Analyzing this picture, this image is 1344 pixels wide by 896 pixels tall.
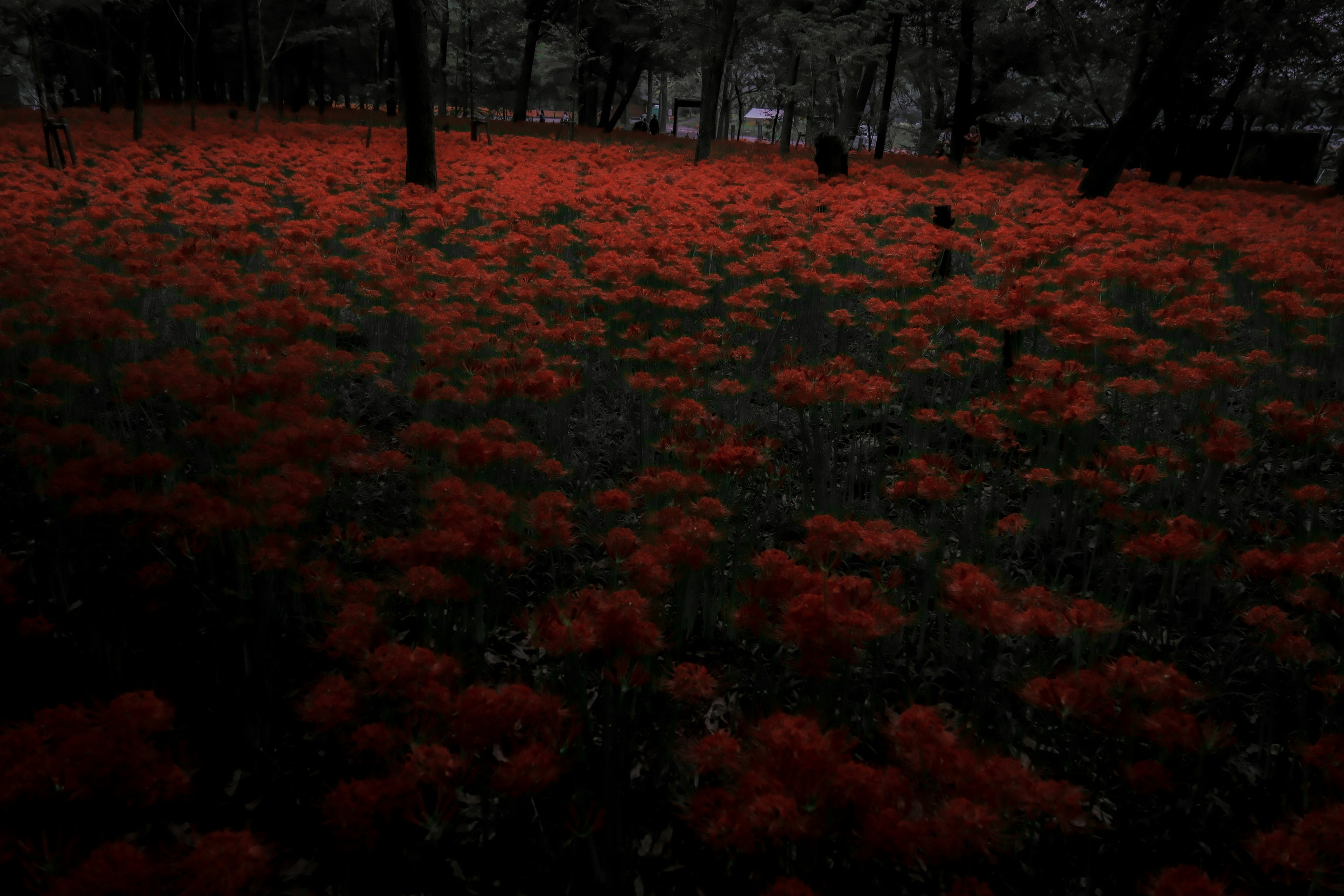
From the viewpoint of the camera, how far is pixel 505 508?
7.91 ft

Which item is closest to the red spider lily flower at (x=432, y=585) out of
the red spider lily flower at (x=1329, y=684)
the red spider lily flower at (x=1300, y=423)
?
the red spider lily flower at (x=1329, y=684)

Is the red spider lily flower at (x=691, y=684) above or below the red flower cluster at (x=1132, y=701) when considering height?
below

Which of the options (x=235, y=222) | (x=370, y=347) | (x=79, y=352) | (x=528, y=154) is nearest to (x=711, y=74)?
(x=528, y=154)

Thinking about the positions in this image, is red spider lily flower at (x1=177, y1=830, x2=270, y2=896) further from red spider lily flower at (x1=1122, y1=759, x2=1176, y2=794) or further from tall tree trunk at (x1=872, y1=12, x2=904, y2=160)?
tall tree trunk at (x1=872, y1=12, x2=904, y2=160)

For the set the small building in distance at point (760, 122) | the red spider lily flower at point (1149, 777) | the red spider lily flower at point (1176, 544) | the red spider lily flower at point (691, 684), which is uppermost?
the small building in distance at point (760, 122)

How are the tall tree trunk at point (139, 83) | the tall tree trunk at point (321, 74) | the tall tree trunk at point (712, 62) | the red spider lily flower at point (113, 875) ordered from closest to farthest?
the red spider lily flower at point (113, 875), the tall tree trunk at point (139, 83), the tall tree trunk at point (712, 62), the tall tree trunk at point (321, 74)

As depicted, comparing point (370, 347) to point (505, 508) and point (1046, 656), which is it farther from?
point (1046, 656)

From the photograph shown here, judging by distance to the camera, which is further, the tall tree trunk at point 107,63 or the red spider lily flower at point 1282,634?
the tall tree trunk at point 107,63

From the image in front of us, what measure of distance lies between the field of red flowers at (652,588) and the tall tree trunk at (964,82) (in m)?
16.1

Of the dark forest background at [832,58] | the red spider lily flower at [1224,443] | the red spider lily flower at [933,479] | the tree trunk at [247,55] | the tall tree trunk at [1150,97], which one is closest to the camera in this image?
the red spider lily flower at [933,479]

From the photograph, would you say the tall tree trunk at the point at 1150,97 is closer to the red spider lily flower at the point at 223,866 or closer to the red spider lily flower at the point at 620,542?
the red spider lily flower at the point at 620,542

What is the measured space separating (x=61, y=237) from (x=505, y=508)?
6.85 meters

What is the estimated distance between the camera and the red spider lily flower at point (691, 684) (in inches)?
78.1

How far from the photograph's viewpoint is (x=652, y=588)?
2.14 meters
